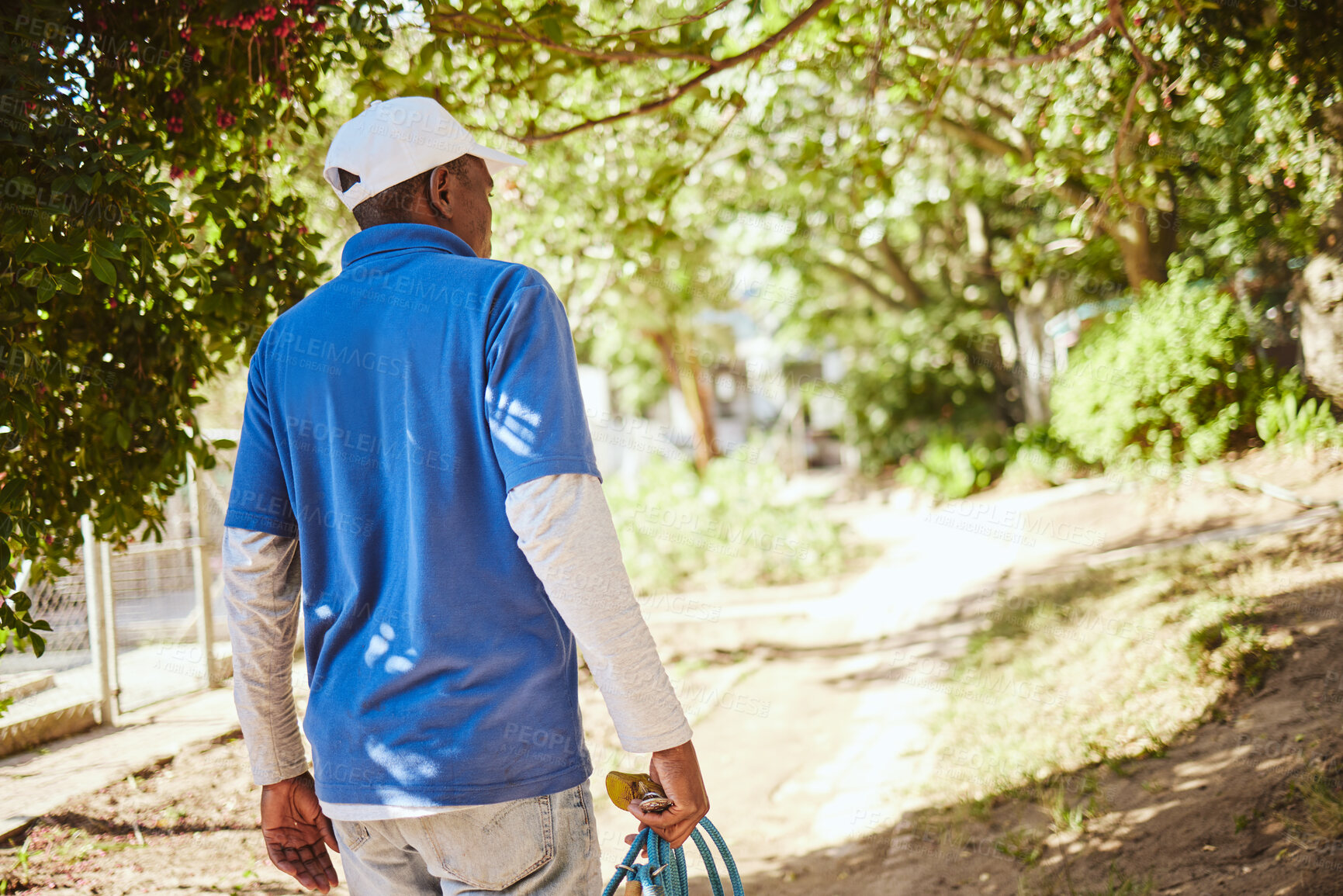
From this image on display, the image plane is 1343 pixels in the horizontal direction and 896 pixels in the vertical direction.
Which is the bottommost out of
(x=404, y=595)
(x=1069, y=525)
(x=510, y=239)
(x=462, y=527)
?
(x=1069, y=525)

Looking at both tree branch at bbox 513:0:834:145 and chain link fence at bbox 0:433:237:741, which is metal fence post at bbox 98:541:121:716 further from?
tree branch at bbox 513:0:834:145

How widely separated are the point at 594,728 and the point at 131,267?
3.93m

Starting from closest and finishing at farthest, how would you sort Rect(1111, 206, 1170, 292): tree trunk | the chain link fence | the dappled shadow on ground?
the dappled shadow on ground, the chain link fence, Rect(1111, 206, 1170, 292): tree trunk

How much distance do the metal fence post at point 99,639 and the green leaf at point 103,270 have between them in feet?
9.65

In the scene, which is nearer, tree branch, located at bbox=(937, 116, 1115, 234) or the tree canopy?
the tree canopy

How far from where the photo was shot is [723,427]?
3130 centimetres

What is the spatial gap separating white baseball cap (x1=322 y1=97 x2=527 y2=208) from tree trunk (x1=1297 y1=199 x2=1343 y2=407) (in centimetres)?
629

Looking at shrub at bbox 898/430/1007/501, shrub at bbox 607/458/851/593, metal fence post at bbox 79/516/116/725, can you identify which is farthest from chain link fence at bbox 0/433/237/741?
shrub at bbox 898/430/1007/501

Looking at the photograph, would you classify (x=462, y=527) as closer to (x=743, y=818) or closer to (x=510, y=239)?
(x=743, y=818)

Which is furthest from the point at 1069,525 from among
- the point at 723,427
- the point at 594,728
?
the point at 723,427

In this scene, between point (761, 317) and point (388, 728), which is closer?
point (388, 728)

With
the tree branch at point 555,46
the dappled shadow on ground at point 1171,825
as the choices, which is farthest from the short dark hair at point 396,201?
the dappled shadow on ground at point 1171,825

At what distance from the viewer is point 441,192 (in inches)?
70.4

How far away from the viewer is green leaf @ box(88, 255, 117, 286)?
7.06ft
